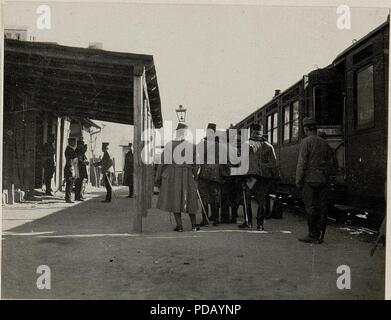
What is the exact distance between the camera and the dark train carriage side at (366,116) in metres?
6.12

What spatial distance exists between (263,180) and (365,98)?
7.16ft

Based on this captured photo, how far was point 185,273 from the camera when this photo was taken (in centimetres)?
467

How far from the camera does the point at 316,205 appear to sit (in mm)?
6449

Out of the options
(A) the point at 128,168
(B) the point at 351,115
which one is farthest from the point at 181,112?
(B) the point at 351,115

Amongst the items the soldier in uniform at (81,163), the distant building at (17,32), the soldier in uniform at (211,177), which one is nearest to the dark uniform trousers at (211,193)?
the soldier in uniform at (211,177)

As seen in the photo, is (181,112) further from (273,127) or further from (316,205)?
(316,205)

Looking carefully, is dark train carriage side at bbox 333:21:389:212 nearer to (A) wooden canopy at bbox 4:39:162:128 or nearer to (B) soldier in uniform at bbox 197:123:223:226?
(B) soldier in uniform at bbox 197:123:223:226

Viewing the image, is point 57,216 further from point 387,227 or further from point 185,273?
point 387,227

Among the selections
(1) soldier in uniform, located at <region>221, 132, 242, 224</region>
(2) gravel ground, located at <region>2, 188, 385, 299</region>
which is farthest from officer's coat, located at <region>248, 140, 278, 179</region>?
(2) gravel ground, located at <region>2, 188, 385, 299</region>

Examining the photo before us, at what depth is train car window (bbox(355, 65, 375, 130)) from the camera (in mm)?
6676

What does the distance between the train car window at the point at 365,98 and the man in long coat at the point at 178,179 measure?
2.85 meters

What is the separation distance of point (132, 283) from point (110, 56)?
4.20 m
